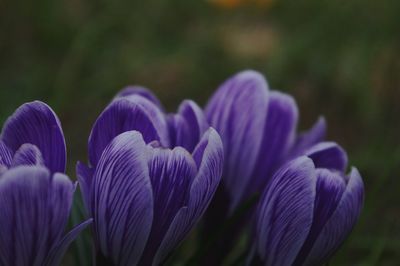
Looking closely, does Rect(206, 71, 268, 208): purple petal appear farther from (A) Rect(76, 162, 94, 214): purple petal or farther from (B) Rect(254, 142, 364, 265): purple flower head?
(A) Rect(76, 162, 94, 214): purple petal

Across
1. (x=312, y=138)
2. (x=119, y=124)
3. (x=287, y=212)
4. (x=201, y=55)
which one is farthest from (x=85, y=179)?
(x=201, y=55)

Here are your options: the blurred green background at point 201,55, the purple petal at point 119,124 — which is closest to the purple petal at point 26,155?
the purple petal at point 119,124

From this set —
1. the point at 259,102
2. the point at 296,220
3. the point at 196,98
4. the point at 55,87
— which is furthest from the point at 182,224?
the point at 196,98

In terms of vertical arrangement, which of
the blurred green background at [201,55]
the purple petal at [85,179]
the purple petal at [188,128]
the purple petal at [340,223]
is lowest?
the blurred green background at [201,55]

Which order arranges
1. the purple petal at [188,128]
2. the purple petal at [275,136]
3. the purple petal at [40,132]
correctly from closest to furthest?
the purple petal at [40,132], the purple petal at [188,128], the purple petal at [275,136]

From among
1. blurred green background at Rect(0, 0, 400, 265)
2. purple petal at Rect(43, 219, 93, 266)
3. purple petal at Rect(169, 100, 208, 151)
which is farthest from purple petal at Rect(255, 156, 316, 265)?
blurred green background at Rect(0, 0, 400, 265)

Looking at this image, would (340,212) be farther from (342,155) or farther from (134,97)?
(134,97)

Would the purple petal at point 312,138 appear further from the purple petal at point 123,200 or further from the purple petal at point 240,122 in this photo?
the purple petal at point 123,200

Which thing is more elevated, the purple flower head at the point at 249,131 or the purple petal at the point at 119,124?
the purple petal at the point at 119,124
